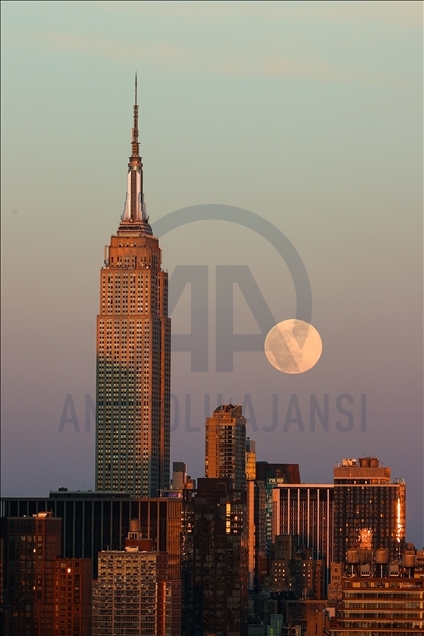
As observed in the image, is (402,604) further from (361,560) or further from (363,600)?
(361,560)

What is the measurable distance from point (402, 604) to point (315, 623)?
40.2 meters

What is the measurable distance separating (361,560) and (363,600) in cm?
1556

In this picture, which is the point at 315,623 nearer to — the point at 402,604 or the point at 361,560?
the point at 361,560

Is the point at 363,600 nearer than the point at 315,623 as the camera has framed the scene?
Yes

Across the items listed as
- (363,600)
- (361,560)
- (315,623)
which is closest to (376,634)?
(363,600)

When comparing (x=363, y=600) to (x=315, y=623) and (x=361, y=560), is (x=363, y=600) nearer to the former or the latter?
(x=361, y=560)

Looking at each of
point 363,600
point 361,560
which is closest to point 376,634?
point 363,600

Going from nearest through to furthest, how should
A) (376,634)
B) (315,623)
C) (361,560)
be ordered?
(376,634) < (361,560) < (315,623)

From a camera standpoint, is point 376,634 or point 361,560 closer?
point 376,634

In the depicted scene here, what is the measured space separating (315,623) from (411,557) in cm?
3392

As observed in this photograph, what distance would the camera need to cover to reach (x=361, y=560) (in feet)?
569

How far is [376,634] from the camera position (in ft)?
516

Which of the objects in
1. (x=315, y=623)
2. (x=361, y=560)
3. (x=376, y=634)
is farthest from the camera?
(x=315, y=623)

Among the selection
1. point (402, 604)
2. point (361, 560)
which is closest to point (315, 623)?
point (361, 560)
